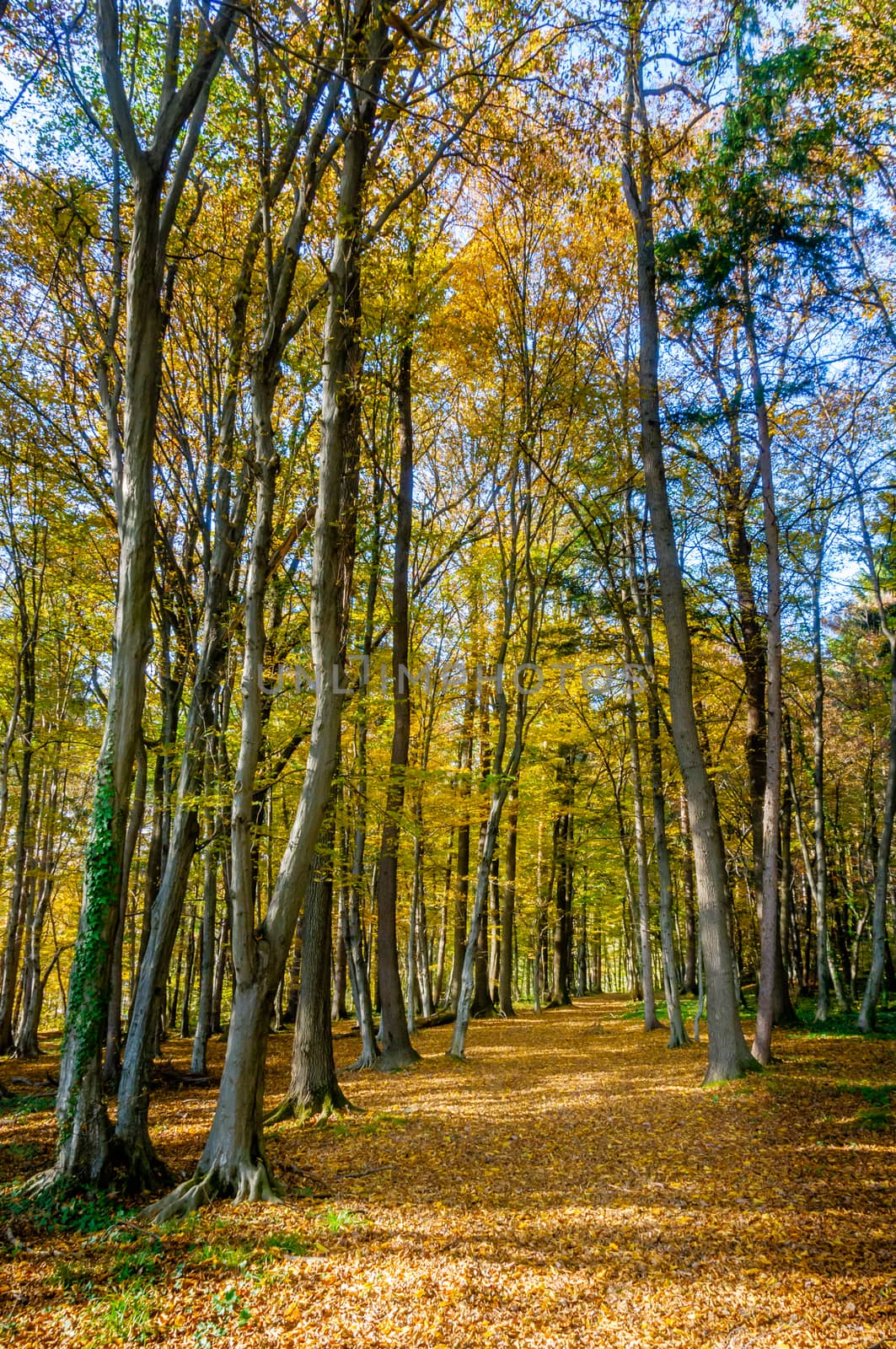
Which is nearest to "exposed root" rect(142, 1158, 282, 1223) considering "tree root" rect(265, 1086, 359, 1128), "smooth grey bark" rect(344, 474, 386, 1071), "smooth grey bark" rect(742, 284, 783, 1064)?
"tree root" rect(265, 1086, 359, 1128)

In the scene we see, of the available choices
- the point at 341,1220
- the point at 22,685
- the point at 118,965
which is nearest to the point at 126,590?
the point at 341,1220

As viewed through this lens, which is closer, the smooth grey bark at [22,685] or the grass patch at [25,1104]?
the grass patch at [25,1104]

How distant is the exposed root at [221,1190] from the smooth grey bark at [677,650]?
477cm

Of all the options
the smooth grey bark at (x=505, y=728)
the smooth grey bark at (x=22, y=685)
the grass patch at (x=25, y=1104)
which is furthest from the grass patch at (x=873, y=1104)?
the smooth grey bark at (x=22, y=685)

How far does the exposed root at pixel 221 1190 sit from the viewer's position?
456 cm

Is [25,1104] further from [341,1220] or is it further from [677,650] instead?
[677,650]

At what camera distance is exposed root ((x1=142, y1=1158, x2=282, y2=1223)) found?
4559 millimetres

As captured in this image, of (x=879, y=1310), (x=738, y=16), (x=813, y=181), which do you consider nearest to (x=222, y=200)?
(x=738, y=16)

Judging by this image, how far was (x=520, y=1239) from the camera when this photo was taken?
417 centimetres

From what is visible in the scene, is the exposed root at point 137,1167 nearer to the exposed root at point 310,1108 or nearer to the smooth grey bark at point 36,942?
the exposed root at point 310,1108

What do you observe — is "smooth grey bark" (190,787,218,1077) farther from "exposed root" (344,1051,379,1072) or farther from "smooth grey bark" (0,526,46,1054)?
"smooth grey bark" (0,526,46,1054)

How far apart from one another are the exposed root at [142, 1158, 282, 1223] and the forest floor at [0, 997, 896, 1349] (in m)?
0.16

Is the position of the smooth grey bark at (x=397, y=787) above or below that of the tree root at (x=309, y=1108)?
above

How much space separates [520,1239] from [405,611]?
788cm
